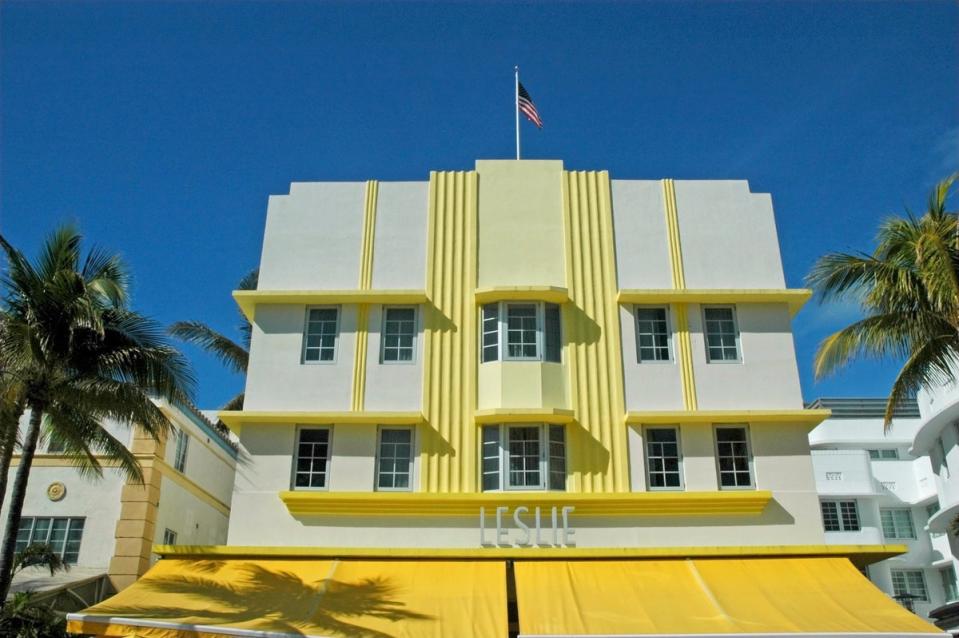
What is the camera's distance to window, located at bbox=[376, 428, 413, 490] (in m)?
20.5

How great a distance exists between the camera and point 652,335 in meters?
21.8

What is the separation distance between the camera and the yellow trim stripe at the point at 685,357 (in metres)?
21.0

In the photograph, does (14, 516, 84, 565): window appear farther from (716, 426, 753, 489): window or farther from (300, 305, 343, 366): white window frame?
(716, 426, 753, 489): window

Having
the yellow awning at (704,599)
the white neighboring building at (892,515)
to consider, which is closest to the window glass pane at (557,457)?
the yellow awning at (704,599)

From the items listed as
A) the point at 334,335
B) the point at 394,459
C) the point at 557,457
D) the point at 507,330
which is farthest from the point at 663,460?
the point at 334,335

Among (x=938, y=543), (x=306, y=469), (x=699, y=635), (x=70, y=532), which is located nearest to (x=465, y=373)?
(x=306, y=469)

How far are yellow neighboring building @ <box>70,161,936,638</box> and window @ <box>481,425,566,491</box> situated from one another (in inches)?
2.0

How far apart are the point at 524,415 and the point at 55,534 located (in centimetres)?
1422

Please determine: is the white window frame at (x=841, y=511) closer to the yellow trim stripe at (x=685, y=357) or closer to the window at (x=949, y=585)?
the window at (x=949, y=585)

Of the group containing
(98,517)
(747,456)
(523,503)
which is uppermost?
(747,456)

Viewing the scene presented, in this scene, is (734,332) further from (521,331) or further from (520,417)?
(520,417)

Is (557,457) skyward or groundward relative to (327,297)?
groundward

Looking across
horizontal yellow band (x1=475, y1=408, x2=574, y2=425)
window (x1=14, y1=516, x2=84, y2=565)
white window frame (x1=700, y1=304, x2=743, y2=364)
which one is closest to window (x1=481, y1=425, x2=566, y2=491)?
horizontal yellow band (x1=475, y1=408, x2=574, y2=425)

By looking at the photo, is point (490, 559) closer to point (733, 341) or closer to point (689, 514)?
point (689, 514)
